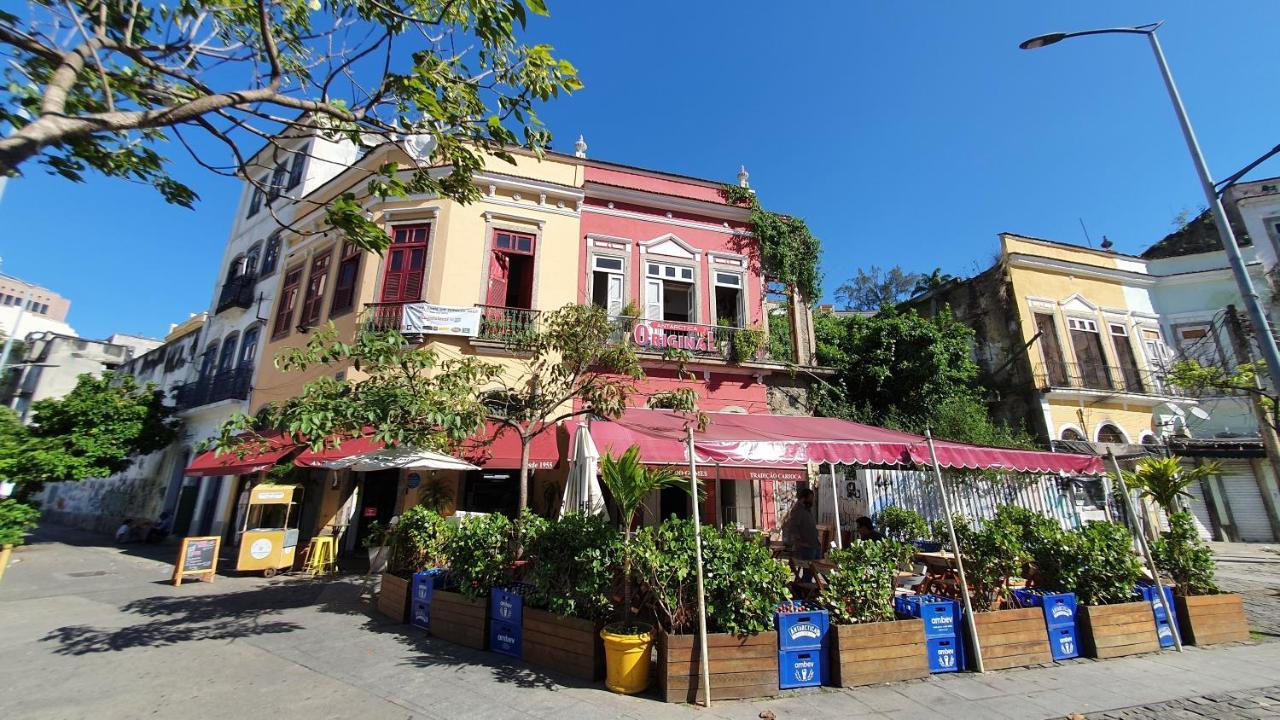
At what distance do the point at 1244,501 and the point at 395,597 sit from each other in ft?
82.0

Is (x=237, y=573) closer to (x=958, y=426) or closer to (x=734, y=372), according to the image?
(x=734, y=372)

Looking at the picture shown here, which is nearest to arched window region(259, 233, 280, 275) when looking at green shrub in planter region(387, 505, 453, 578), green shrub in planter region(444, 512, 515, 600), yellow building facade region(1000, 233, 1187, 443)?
green shrub in planter region(387, 505, 453, 578)

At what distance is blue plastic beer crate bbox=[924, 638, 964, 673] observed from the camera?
5125mm

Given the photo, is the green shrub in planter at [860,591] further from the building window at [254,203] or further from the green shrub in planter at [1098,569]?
the building window at [254,203]

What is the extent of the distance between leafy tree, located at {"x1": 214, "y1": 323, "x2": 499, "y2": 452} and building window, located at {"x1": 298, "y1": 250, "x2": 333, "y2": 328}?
6632mm

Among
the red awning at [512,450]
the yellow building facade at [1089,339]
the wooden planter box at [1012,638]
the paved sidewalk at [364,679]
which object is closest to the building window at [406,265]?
the red awning at [512,450]

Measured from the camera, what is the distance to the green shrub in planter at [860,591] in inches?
195

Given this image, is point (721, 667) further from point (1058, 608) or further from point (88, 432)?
point (88, 432)

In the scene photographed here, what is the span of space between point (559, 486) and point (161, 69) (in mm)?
8899

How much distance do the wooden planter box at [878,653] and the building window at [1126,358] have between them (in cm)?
1909

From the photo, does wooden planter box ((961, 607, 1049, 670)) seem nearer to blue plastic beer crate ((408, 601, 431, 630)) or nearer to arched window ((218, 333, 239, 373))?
blue plastic beer crate ((408, 601, 431, 630))

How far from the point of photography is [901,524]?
10852 millimetres

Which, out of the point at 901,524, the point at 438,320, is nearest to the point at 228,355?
the point at 438,320

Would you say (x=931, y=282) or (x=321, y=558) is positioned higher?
(x=931, y=282)
